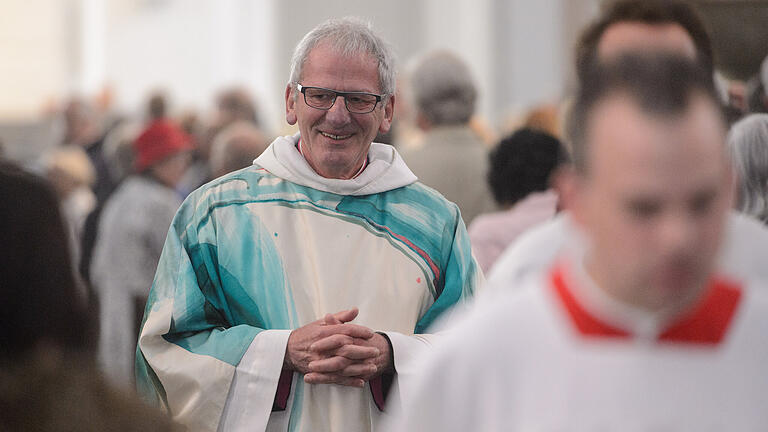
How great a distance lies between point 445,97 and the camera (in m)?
5.35

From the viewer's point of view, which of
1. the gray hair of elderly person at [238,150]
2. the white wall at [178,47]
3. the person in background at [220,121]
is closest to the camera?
the gray hair of elderly person at [238,150]

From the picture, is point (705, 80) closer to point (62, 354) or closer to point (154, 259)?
point (62, 354)

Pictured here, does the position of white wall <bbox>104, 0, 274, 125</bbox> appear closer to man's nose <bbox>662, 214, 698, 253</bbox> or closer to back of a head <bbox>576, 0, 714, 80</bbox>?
back of a head <bbox>576, 0, 714, 80</bbox>

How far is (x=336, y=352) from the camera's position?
2.88 m

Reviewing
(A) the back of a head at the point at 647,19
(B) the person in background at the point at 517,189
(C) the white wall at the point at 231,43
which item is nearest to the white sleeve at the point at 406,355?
(A) the back of a head at the point at 647,19

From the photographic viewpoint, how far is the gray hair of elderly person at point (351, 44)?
3.08m

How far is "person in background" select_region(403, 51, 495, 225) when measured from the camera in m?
5.13

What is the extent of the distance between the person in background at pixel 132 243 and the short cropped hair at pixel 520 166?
2.34 m

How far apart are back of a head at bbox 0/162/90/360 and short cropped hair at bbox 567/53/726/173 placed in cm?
72

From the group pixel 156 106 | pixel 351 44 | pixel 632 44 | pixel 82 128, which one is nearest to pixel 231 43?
pixel 82 128

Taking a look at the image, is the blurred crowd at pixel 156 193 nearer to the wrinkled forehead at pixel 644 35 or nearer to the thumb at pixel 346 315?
the wrinkled forehead at pixel 644 35

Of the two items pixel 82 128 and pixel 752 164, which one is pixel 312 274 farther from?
pixel 82 128

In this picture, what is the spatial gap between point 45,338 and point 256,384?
1453 millimetres

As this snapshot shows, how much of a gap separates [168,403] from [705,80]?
6.26ft
